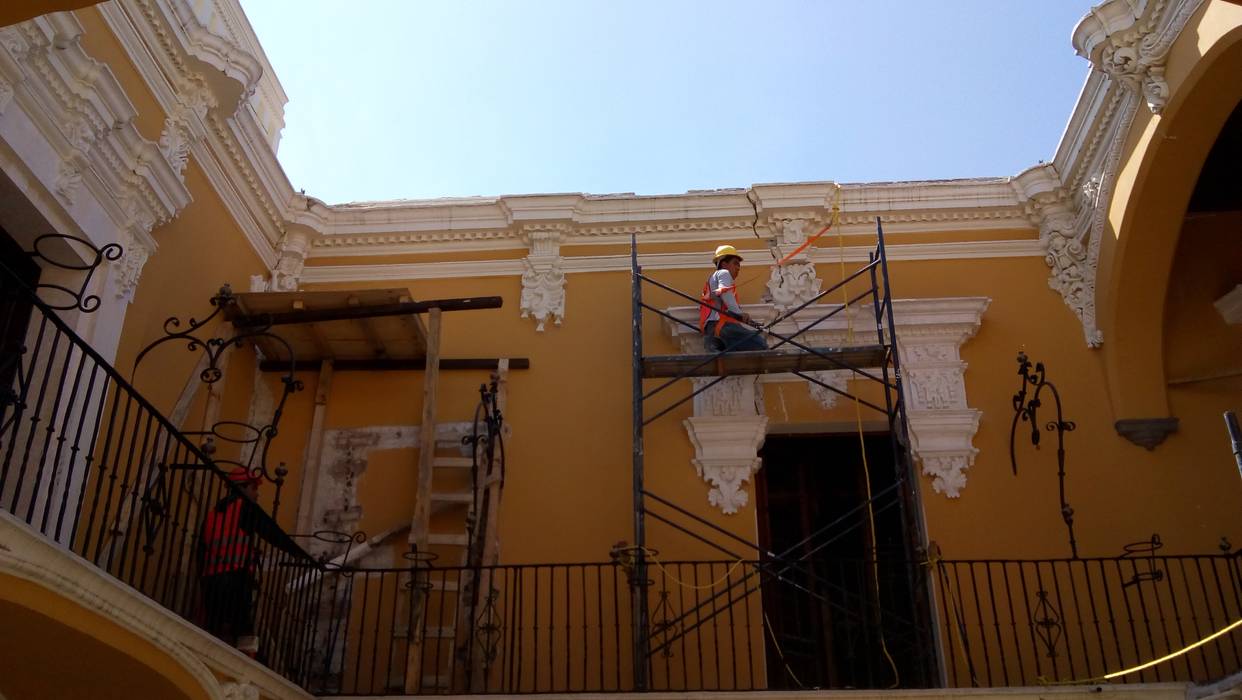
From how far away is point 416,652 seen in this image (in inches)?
268

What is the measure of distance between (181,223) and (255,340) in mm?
1197

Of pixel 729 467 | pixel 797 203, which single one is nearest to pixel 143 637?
pixel 729 467

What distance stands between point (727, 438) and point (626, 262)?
173 centimetres

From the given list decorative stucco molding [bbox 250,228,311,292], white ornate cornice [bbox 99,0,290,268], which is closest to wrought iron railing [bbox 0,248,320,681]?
white ornate cornice [bbox 99,0,290,268]

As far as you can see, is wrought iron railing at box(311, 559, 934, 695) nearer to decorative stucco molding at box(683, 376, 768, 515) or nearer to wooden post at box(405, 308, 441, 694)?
wooden post at box(405, 308, 441, 694)

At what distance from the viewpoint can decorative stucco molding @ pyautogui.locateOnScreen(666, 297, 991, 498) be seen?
802 cm

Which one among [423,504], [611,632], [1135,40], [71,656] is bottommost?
[71,656]

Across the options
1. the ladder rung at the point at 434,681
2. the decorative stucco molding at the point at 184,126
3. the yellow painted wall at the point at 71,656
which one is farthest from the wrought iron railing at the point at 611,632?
the decorative stucco molding at the point at 184,126

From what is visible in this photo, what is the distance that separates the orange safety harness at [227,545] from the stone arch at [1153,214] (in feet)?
19.2

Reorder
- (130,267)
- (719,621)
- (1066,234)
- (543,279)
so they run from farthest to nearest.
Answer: (543,279) < (1066,234) < (719,621) < (130,267)

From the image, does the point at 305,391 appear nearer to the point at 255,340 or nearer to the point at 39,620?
the point at 255,340

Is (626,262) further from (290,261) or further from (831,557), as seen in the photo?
(831,557)

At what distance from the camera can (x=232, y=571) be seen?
6.00 metres

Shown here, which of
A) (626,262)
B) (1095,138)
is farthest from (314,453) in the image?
(1095,138)
